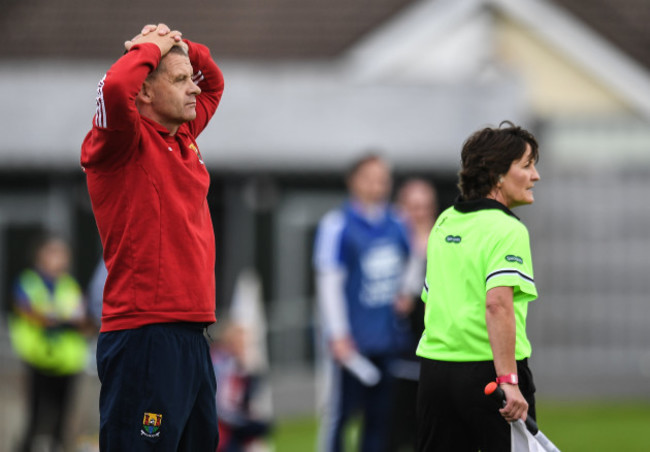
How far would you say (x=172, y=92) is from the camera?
199 inches

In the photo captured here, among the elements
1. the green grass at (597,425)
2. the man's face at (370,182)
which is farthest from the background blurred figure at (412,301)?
the green grass at (597,425)

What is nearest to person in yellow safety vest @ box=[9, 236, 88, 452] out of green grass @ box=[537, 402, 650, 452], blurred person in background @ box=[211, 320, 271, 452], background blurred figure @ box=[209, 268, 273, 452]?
background blurred figure @ box=[209, 268, 273, 452]

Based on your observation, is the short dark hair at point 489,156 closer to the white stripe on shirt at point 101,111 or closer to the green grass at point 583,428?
the white stripe on shirt at point 101,111

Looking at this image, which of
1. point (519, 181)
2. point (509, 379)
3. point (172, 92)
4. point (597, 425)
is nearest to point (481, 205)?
point (519, 181)

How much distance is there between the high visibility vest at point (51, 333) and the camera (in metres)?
11.2

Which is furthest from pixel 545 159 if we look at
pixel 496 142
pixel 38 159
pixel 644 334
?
pixel 496 142

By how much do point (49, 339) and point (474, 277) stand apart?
681cm

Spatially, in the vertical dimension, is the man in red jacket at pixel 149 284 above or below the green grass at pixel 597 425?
above

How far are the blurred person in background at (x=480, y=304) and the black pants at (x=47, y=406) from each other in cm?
640

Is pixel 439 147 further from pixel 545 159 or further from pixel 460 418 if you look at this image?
pixel 460 418

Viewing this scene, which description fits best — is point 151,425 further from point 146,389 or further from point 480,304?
point 480,304

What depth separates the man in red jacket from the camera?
487cm

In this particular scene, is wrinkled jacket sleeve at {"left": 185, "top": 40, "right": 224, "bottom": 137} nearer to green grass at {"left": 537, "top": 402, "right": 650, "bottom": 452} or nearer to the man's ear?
the man's ear

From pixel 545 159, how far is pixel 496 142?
525 inches
